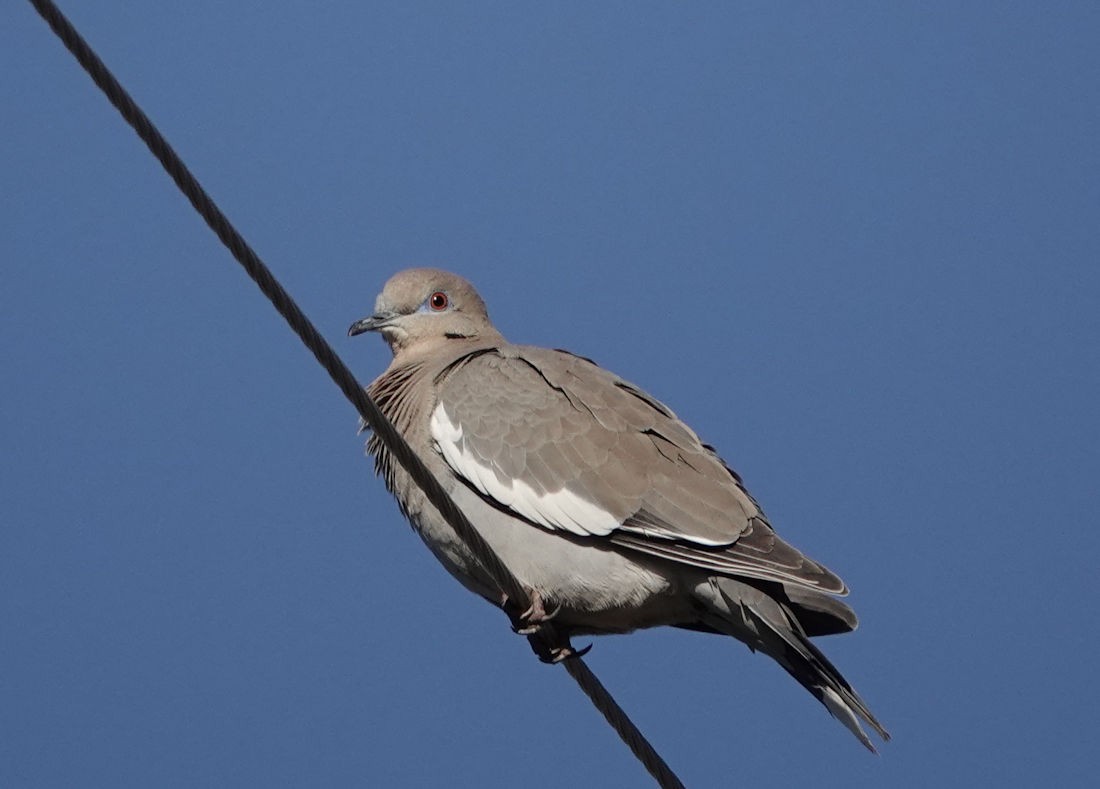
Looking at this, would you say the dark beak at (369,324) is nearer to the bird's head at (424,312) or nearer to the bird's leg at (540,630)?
the bird's head at (424,312)

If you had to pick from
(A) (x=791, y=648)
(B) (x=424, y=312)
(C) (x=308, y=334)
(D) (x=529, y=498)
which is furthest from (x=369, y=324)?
(C) (x=308, y=334)

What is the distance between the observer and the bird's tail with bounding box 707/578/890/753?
15.3 ft

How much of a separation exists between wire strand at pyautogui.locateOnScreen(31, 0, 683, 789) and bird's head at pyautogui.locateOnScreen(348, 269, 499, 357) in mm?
1961

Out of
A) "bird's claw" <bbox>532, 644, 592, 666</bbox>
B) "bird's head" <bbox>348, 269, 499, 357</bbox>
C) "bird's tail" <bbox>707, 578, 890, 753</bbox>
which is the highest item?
"bird's head" <bbox>348, 269, 499, 357</bbox>

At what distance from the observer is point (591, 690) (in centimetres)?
435

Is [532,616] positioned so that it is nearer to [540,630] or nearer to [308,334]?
[540,630]

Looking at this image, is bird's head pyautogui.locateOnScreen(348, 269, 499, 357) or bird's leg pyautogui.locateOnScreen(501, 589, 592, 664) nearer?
bird's leg pyautogui.locateOnScreen(501, 589, 592, 664)

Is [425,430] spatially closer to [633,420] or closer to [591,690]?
[633,420]

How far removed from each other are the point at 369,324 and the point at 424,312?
0.77 ft

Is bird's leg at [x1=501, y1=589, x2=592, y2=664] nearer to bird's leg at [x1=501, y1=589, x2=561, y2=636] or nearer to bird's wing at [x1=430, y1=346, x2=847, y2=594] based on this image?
bird's leg at [x1=501, y1=589, x2=561, y2=636]

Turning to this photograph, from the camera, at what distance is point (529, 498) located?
501 centimetres

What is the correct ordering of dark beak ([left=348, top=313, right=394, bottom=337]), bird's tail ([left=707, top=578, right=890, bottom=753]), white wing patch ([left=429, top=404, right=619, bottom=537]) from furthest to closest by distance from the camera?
1. dark beak ([left=348, top=313, right=394, bottom=337])
2. white wing patch ([left=429, top=404, right=619, bottom=537])
3. bird's tail ([left=707, top=578, right=890, bottom=753])

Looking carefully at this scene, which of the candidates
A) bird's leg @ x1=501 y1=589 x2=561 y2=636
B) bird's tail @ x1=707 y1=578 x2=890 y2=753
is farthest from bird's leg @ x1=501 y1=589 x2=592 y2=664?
bird's tail @ x1=707 y1=578 x2=890 y2=753

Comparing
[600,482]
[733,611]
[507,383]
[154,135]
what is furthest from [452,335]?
[154,135]
